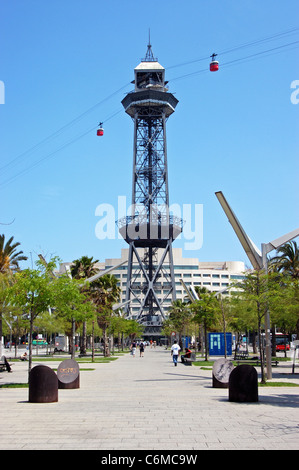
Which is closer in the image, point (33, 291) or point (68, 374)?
point (68, 374)

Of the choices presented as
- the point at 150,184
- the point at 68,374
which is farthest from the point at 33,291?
the point at 150,184

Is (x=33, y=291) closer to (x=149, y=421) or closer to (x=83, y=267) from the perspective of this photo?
(x=149, y=421)

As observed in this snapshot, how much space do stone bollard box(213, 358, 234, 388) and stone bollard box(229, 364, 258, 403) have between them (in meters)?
4.15

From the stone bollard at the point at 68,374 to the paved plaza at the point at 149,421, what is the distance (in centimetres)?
69

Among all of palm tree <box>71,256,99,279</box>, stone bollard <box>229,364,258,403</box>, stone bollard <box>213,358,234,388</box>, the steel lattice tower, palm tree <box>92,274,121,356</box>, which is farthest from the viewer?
the steel lattice tower

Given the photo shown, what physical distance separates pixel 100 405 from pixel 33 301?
843cm

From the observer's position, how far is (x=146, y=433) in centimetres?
995

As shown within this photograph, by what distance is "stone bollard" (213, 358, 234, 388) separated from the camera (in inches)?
771

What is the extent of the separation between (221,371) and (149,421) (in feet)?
28.7

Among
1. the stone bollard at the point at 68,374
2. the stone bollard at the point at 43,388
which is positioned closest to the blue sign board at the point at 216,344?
the stone bollard at the point at 68,374

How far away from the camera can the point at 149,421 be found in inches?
455

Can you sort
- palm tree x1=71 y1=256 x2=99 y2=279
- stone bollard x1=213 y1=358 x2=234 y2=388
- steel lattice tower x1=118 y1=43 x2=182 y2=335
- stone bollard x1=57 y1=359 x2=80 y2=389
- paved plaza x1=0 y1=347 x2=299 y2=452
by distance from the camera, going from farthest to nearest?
steel lattice tower x1=118 y1=43 x2=182 y2=335 → palm tree x1=71 y1=256 x2=99 y2=279 → stone bollard x1=213 y1=358 x2=234 y2=388 → stone bollard x1=57 y1=359 x2=80 y2=389 → paved plaza x1=0 y1=347 x2=299 y2=452

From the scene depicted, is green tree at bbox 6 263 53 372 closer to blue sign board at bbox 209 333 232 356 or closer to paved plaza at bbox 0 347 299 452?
paved plaza at bbox 0 347 299 452

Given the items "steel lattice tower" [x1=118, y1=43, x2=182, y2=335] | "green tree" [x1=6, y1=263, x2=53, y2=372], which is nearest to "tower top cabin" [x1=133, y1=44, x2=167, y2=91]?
"steel lattice tower" [x1=118, y1=43, x2=182, y2=335]
